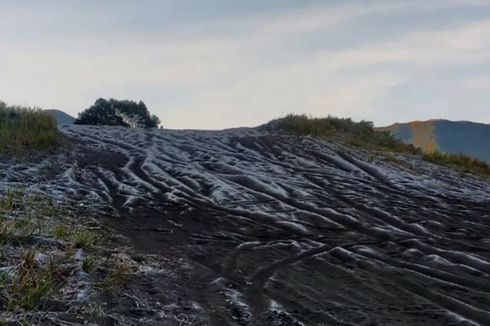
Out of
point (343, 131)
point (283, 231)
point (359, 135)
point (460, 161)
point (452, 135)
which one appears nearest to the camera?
point (283, 231)

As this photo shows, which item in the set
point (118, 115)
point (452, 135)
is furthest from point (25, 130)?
point (452, 135)

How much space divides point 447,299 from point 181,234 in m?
3.21

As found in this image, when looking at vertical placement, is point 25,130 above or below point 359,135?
below

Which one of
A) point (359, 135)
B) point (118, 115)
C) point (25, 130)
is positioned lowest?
point (25, 130)

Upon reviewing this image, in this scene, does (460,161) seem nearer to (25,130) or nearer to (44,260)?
(25,130)

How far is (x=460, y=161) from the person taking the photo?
17375 mm

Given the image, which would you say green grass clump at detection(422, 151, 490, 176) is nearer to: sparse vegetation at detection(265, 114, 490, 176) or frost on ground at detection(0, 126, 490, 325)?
sparse vegetation at detection(265, 114, 490, 176)

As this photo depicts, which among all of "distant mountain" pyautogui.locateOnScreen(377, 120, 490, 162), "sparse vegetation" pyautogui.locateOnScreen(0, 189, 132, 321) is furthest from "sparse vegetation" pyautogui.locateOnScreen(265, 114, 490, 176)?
"distant mountain" pyautogui.locateOnScreen(377, 120, 490, 162)

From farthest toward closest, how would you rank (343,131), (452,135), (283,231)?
(452,135)
(343,131)
(283,231)

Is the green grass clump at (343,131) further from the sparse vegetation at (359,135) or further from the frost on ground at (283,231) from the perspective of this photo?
the frost on ground at (283,231)

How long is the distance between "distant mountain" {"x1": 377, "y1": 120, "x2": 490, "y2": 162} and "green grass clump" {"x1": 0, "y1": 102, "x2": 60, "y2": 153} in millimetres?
22827

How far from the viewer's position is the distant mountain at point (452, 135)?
1364 inches

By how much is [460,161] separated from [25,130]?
40.8ft

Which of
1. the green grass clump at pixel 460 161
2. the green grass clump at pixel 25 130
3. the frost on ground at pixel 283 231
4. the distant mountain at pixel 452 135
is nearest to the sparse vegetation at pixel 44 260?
the frost on ground at pixel 283 231
